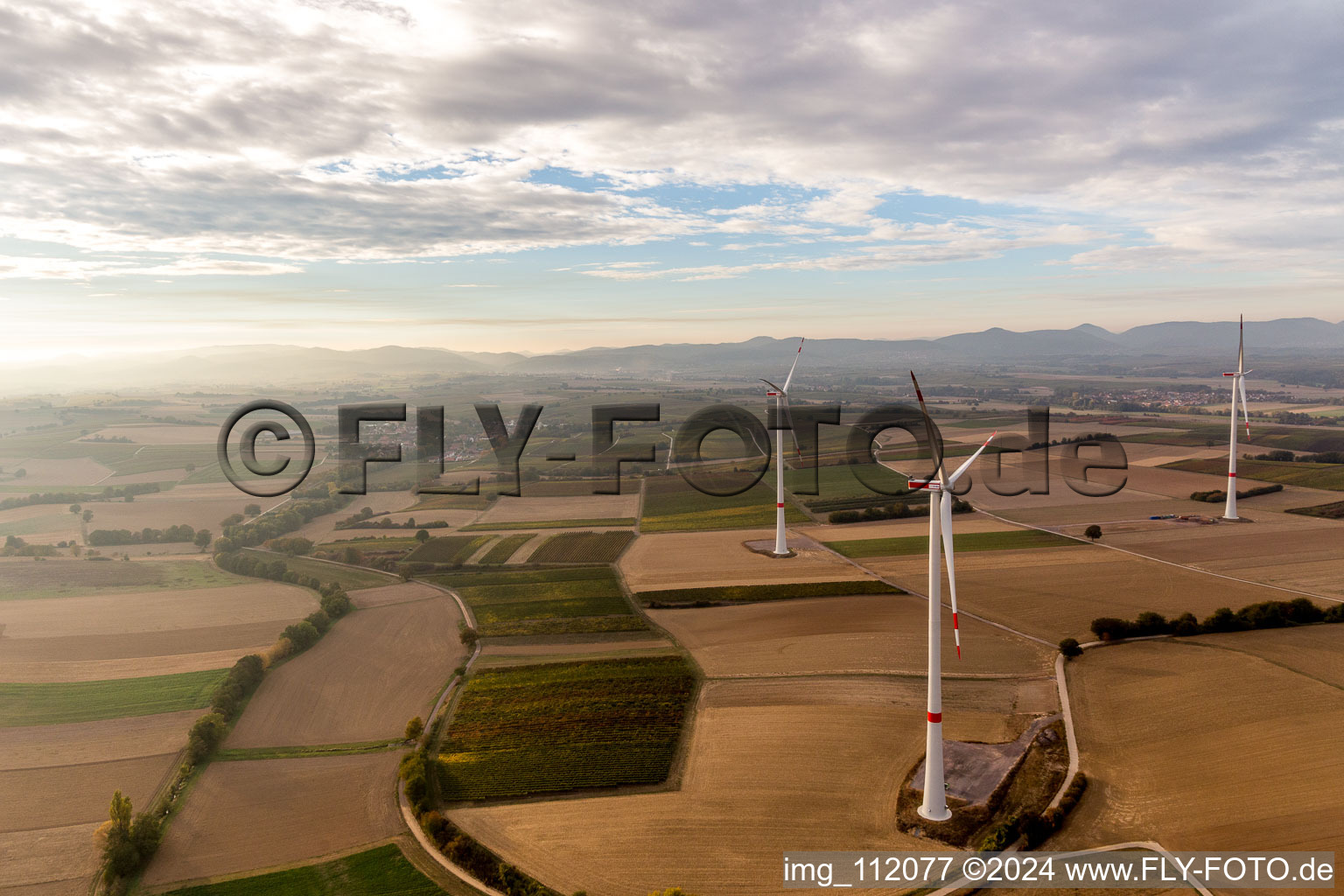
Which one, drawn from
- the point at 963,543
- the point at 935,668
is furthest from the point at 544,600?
the point at 963,543

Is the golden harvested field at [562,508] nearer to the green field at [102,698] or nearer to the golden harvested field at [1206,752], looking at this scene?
the green field at [102,698]

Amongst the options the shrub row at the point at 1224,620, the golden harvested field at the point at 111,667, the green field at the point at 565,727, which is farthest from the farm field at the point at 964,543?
the golden harvested field at the point at 111,667

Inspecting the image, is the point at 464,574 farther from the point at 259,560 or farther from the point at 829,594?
the point at 829,594

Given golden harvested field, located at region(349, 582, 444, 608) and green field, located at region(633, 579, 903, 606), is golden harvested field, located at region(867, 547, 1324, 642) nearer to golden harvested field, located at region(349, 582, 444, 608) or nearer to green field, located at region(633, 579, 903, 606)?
green field, located at region(633, 579, 903, 606)

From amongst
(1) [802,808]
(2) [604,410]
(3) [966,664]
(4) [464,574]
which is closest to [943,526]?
(1) [802,808]

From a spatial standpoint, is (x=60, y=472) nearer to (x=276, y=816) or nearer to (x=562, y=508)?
(x=562, y=508)

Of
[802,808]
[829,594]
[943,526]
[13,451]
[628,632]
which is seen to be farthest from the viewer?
[13,451]

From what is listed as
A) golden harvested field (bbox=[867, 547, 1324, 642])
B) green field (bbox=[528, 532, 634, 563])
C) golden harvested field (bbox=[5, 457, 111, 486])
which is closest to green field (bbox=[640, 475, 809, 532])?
green field (bbox=[528, 532, 634, 563])
